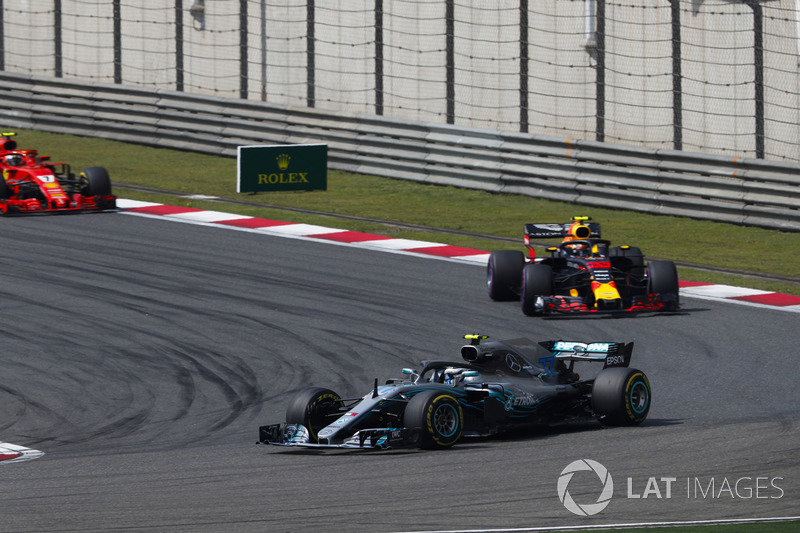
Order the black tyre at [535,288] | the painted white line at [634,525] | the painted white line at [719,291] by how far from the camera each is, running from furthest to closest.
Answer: the painted white line at [719,291], the black tyre at [535,288], the painted white line at [634,525]

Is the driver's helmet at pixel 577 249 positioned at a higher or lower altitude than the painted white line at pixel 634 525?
higher

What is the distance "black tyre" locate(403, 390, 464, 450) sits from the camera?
1191 centimetres

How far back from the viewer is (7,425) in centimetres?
1362

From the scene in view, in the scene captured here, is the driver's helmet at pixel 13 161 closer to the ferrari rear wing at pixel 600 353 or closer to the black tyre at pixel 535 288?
the black tyre at pixel 535 288

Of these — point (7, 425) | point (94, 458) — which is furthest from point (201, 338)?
point (94, 458)

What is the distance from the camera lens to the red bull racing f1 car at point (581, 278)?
18109 mm

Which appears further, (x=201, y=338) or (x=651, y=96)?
(x=651, y=96)

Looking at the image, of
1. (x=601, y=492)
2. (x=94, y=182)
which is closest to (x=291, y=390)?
(x=601, y=492)

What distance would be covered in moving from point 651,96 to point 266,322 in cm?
1023

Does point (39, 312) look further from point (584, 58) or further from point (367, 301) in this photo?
point (584, 58)

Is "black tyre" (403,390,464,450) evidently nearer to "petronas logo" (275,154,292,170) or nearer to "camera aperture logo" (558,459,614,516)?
"camera aperture logo" (558,459,614,516)

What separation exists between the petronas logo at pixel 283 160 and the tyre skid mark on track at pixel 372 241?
2306 mm

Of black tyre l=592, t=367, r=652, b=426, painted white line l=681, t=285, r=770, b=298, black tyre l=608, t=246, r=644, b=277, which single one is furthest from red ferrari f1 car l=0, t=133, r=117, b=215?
black tyre l=592, t=367, r=652, b=426

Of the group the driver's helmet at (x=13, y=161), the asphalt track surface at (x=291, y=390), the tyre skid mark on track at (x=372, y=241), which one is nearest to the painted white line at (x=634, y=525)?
the asphalt track surface at (x=291, y=390)
